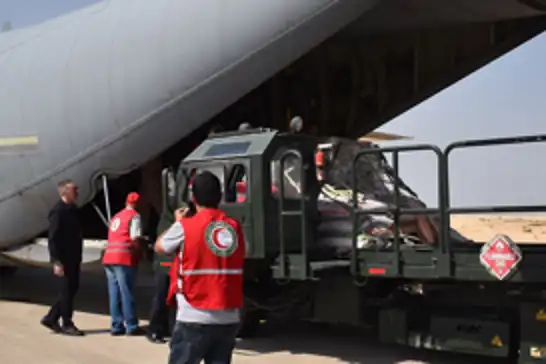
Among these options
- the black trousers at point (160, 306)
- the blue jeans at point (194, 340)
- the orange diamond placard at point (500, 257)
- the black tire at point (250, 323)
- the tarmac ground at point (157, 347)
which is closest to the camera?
the blue jeans at point (194, 340)

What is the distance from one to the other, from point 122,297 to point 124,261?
0.42 m

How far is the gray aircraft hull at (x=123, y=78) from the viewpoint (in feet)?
29.2

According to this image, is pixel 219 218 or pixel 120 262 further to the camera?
pixel 120 262

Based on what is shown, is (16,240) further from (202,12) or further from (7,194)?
(202,12)

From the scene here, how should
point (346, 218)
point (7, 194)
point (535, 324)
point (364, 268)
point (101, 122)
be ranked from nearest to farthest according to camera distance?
point (535, 324) → point (364, 268) → point (346, 218) → point (101, 122) → point (7, 194)

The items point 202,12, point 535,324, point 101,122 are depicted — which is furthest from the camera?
point 101,122

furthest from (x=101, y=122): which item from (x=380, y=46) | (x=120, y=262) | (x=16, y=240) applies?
(x=380, y=46)

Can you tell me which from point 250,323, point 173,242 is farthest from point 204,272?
point 250,323

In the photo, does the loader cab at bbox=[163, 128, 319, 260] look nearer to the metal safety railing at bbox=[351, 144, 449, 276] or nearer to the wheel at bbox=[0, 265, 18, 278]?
the metal safety railing at bbox=[351, 144, 449, 276]

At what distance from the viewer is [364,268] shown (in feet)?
24.6

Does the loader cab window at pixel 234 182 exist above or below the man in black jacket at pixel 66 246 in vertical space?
above

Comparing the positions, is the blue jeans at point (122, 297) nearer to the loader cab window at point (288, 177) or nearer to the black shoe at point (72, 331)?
the black shoe at point (72, 331)

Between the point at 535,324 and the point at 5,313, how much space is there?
24.4 feet

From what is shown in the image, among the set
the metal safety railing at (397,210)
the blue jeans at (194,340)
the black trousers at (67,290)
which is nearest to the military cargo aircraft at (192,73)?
the black trousers at (67,290)
